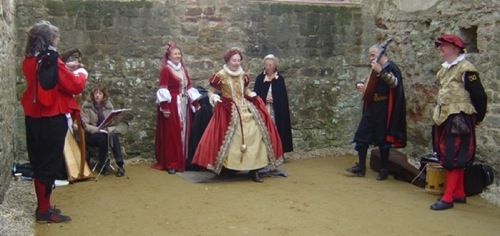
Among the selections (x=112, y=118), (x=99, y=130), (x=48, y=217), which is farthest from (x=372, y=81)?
(x=48, y=217)

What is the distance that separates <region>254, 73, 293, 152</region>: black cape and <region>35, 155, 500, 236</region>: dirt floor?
2.90 ft

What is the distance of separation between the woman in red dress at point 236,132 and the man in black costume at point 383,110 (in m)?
1.01

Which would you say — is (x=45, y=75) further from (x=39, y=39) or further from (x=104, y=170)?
(x=104, y=170)

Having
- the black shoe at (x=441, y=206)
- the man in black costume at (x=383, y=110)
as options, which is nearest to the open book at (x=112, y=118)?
the man in black costume at (x=383, y=110)

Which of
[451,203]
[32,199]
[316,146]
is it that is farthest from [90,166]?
[451,203]

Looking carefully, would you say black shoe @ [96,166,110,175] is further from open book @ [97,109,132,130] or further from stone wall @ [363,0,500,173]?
stone wall @ [363,0,500,173]

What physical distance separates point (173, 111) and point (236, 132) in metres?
0.96

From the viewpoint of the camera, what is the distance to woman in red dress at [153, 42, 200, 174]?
244 inches

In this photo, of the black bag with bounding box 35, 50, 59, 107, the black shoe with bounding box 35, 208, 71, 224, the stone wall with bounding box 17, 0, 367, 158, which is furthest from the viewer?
the stone wall with bounding box 17, 0, 367, 158

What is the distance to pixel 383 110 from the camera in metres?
5.76

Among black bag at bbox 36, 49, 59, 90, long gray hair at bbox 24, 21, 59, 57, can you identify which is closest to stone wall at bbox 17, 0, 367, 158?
long gray hair at bbox 24, 21, 59, 57

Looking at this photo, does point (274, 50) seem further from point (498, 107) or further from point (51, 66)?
A: point (51, 66)

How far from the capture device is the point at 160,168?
20.8 feet

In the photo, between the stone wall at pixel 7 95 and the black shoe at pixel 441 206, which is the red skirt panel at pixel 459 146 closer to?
the black shoe at pixel 441 206
